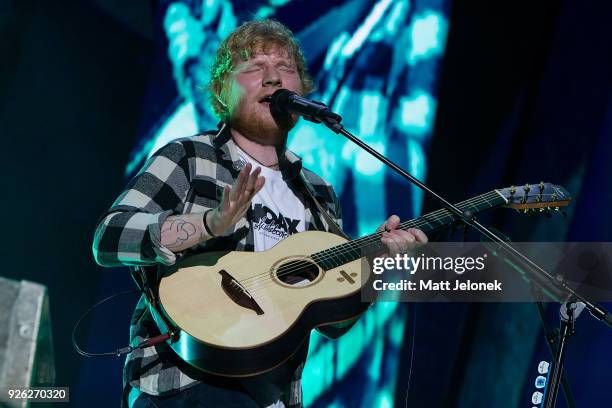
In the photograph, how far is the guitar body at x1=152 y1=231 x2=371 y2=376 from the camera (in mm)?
1718

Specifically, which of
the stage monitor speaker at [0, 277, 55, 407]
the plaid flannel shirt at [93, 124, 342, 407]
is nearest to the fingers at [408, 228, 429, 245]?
the plaid flannel shirt at [93, 124, 342, 407]

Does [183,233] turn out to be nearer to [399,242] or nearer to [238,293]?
[238,293]

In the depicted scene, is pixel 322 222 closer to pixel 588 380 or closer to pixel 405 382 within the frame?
pixel 405 382

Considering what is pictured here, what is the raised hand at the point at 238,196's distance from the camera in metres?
1.61

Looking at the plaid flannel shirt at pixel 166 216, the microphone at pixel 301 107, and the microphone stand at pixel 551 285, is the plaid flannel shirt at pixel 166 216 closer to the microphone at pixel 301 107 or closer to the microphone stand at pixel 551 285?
the microphone at pixel 301 107

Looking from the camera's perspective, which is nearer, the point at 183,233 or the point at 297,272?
the point at 183,233

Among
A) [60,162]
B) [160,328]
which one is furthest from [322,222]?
[60,162]

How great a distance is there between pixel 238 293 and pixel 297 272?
0.25 m

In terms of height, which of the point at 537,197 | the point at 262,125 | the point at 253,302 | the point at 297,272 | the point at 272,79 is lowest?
the point at 253,302

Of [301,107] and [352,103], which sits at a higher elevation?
[352,103]

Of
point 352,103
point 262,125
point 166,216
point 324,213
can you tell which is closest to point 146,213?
point 166,216

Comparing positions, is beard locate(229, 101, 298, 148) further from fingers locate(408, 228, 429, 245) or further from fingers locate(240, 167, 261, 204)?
fingers locate(240, 167, 261, 204)

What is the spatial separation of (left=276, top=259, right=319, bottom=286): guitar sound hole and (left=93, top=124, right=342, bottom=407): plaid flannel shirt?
0.53 feet

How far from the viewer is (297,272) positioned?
6.69ft
